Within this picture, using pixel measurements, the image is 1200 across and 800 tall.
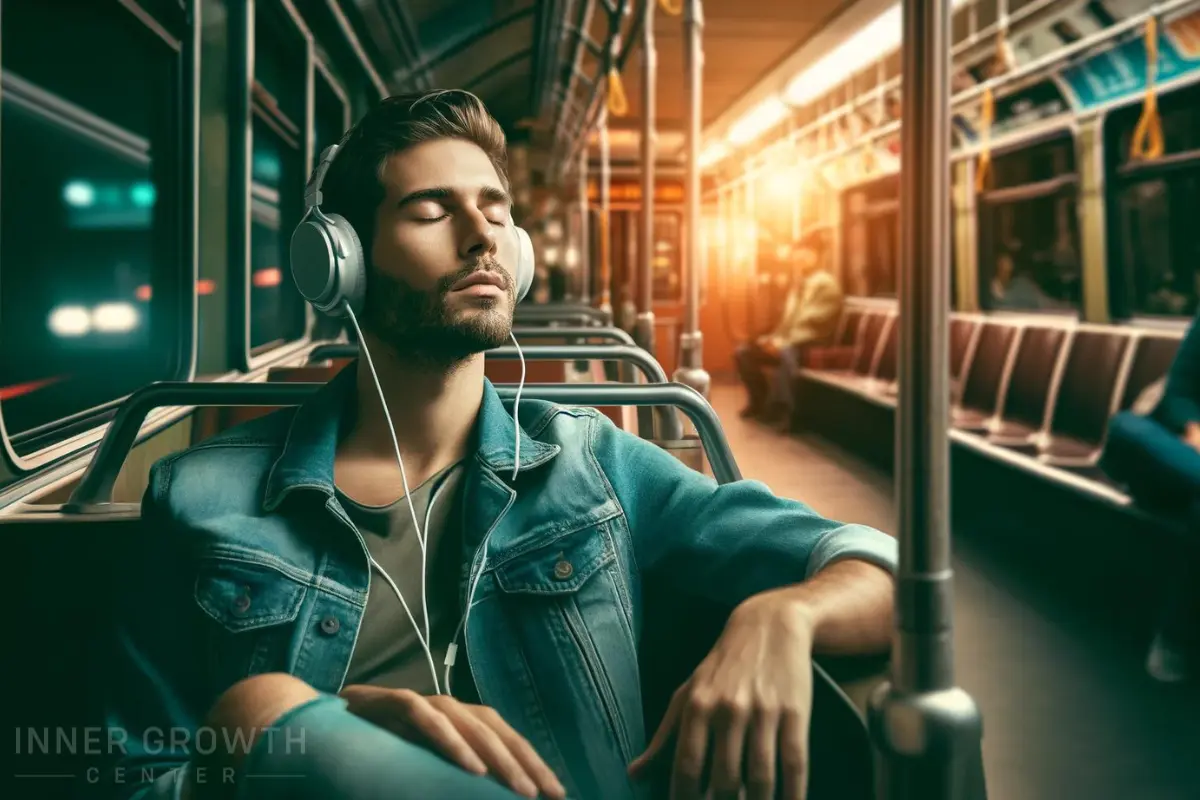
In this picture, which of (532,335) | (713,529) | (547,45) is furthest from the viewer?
(547,45)

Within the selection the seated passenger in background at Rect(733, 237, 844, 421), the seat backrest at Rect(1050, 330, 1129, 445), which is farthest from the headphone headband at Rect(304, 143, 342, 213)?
the seated passenger in background at Rect(733, 237, 844, 421)

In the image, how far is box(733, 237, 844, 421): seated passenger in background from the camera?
9.61 m

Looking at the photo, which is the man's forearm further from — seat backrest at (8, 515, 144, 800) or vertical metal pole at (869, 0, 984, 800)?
seat backrest at (8, 515, 144, 800)

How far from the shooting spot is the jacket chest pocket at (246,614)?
1.05 metres

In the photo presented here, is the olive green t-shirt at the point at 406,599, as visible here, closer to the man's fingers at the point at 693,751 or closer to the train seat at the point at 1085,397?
the man's fingers at the point at 693,751

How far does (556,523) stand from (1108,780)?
83.0 inches

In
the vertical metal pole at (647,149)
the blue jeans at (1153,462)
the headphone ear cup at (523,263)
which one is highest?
the vertical metal pole at (647,149)

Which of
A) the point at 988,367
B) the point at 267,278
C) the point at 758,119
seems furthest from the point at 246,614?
the point at 758,119

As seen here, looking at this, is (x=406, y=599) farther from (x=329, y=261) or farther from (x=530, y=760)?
(x=329, y=261)

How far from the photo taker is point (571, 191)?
13289 mm

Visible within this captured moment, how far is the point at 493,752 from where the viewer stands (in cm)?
89

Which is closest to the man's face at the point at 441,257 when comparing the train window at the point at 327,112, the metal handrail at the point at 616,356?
the metal handrail at the point at 616,356

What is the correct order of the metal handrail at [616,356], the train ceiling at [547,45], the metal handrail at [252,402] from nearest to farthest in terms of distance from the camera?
the metal handrail at [252,402]
the metal handrail at [616,356]
the train ceiling at [547,45]

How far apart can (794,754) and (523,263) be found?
28.2 inches
